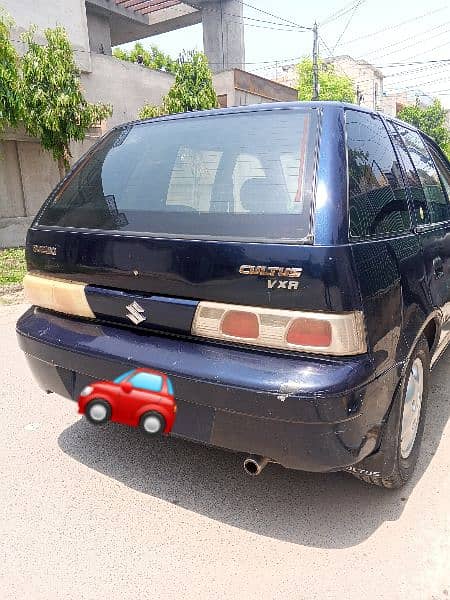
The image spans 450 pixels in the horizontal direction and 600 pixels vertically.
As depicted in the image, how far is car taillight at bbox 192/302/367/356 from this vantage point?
1.67m

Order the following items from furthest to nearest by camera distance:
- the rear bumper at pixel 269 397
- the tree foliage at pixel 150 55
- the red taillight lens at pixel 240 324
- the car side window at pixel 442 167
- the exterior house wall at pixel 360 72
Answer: the exterior house wall at pixel 360 72, the tree foliage at pixel 150 55, the car side window at pixel 442 167, the red taillight lens at pixel 240 324, the rear bumper at pixel 269 397

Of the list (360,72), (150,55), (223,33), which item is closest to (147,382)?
(223,33)

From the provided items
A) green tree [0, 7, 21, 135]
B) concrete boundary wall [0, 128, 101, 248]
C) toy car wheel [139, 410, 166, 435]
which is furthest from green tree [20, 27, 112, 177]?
toy car wheel [139, 410, 166, 435]

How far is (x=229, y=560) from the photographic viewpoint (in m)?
1.87

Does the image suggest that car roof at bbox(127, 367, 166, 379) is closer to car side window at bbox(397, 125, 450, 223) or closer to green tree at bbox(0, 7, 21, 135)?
car side window at bbox(397, 125, 450, 223)

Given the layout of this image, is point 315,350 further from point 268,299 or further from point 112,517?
point 112,517

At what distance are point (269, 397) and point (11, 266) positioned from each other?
777cm

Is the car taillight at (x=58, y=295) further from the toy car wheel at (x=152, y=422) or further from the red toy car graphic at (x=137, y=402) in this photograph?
the toy car wheel at (x=152, y=422)

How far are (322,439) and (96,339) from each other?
40.6 inches

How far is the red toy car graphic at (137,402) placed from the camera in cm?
188

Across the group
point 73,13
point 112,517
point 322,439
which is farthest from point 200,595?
point 73,13

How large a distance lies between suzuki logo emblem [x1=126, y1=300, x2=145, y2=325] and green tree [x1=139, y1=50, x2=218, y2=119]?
13.2 m

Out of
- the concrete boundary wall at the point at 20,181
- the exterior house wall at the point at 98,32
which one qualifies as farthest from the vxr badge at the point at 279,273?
the exterior house wall at the point at 98,32

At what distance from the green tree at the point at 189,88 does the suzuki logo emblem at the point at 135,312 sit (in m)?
13.2
